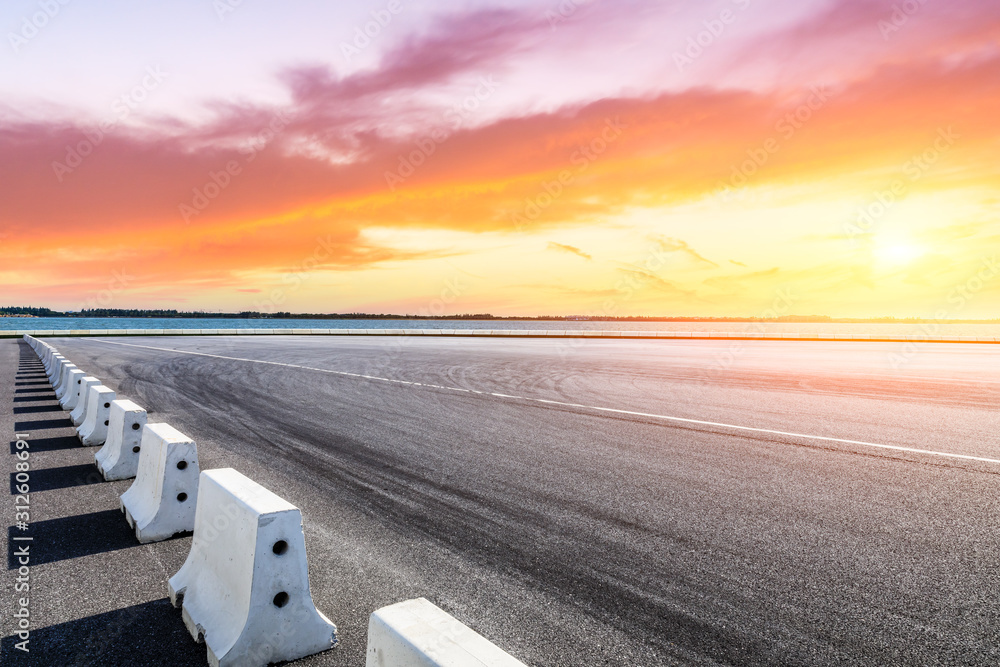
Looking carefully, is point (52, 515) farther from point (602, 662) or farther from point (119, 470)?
point (602, 662)

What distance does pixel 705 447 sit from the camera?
303 inches

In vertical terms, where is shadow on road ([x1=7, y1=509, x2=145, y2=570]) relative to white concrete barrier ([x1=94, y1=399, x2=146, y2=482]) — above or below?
below

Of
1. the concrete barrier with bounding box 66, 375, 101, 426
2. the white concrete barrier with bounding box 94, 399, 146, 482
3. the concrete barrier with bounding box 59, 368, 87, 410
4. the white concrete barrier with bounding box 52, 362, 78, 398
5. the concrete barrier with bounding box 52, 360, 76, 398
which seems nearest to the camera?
the white concrete barrier with bounding box 94, 399, 146, 482

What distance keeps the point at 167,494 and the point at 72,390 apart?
7.56m

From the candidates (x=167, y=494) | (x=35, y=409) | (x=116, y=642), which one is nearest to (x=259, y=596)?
(x=116, y=642)

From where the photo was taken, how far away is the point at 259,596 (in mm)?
2895

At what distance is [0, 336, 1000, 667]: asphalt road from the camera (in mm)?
3098

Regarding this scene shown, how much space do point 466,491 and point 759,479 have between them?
9.78ft

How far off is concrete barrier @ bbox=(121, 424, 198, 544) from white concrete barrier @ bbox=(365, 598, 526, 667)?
2.93m

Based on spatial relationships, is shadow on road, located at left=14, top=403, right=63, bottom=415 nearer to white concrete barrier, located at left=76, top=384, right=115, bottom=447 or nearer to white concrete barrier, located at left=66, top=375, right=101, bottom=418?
white concrete barrier, located at left=66, top=375, right=101, bottom=418

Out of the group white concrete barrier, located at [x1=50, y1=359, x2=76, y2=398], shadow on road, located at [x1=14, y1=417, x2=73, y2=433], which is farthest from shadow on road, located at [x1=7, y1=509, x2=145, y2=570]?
white concrete barrier, located at [x1=50, y1=359, x2=76, y2=398]

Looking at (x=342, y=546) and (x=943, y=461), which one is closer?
(x=342, y=546)

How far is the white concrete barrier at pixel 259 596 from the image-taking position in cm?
287

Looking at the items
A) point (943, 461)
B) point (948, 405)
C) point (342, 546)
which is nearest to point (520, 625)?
point (342, 546)
